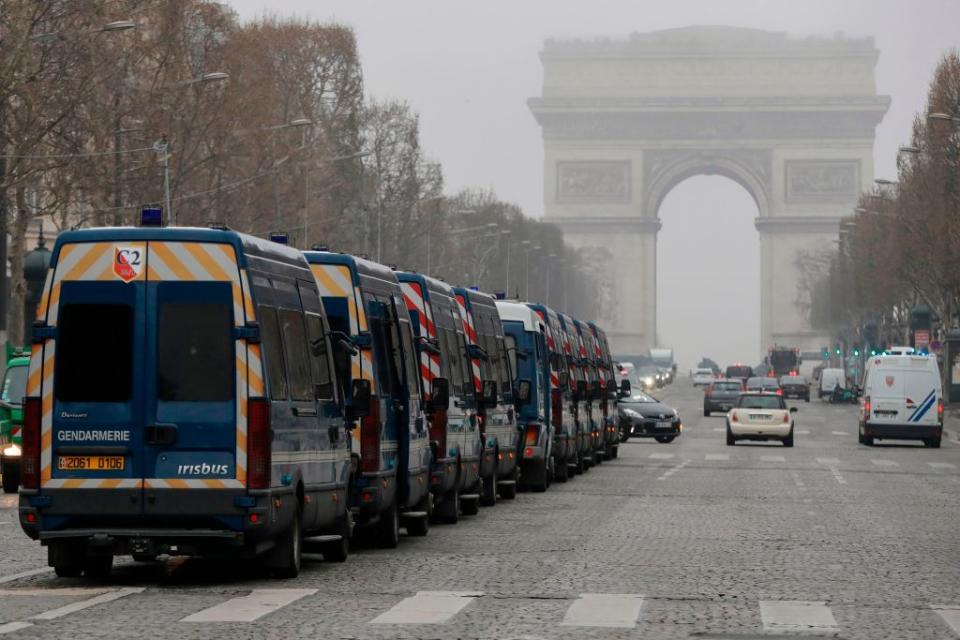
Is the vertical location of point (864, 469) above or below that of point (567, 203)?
below

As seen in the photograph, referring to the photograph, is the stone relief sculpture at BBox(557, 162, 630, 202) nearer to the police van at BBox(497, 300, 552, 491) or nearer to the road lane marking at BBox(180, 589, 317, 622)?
the police van at BBox(497, 300, 552, 491)

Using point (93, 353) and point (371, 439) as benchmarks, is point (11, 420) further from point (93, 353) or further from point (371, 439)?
point (93, 353)

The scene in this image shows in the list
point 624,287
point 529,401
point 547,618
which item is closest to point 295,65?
point 529,401

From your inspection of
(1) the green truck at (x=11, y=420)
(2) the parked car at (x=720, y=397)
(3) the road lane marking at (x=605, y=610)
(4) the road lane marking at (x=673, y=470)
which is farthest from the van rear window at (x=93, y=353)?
(2) the parked car at (x=720, y=397)

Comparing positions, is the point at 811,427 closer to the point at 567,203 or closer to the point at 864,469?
the point at 864,469

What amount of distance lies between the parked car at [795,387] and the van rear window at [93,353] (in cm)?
8792

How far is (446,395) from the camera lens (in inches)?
779

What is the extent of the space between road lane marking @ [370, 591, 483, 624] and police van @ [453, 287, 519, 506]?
888 cm

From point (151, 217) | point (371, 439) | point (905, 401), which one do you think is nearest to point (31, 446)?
point (151, 217)

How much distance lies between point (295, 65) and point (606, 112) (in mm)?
60434

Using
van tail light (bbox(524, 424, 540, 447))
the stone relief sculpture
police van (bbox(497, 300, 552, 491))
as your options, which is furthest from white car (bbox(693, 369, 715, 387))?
van tail light (bbox(524, 424, 540, 447))

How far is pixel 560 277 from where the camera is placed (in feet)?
420

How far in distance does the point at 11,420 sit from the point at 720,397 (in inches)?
2034

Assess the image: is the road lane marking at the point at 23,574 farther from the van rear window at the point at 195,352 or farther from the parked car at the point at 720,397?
the parked car at the point at 720,397
